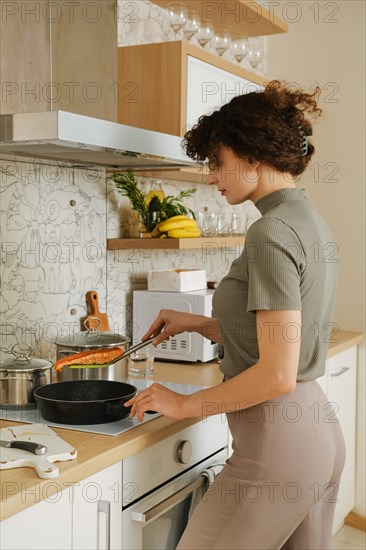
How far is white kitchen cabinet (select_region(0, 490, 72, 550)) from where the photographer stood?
133 cm

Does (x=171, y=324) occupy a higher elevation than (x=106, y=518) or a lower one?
higher

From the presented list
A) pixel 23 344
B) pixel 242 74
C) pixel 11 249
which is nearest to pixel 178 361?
pixel 23 344

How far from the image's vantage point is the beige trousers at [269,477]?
155 centimetres

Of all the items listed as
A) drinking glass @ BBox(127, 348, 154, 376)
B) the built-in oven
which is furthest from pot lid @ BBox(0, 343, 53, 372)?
drinking glass @ BBox(127, 348, 154, 376)

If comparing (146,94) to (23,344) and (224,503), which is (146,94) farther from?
(224,503)

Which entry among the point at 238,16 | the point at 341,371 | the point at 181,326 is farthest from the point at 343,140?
the point at 181,326

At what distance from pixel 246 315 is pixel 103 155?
786mm

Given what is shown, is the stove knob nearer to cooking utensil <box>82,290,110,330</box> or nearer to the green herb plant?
cooking utensil <box>82,290,110,330</box>

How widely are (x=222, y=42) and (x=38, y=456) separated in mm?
2000

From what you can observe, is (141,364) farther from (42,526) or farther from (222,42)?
(222,42)

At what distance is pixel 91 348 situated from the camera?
2.10 metres

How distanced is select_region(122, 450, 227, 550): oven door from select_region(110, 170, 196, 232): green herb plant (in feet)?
3.08

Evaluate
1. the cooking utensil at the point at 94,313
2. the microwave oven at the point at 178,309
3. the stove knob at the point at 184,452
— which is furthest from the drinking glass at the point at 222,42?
the stove knob at the point at 184,452

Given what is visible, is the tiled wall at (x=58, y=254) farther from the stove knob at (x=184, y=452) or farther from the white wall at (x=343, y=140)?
the white wall at (x=343, y=140)
